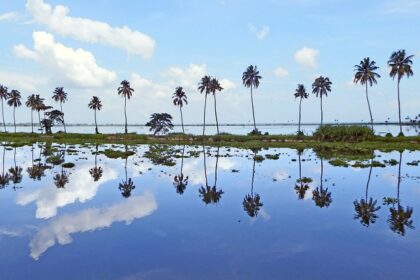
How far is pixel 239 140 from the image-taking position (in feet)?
337

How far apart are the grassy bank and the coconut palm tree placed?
A: 51434 millimetres

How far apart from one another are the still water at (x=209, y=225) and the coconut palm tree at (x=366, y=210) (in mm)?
128

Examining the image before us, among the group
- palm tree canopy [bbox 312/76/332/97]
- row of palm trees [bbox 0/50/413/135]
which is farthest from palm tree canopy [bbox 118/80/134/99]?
palm tree canopy [bbox 312/76/332/97]

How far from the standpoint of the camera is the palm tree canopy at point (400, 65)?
99312mm

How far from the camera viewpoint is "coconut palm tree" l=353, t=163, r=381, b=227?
24.4 metres

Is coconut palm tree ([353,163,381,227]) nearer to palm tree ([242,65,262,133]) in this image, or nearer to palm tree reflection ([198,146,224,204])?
palm tree reflection ([198,146,224,204])

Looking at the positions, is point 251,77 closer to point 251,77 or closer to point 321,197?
point 251,77

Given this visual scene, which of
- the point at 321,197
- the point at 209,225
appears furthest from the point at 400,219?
the point at 209,225

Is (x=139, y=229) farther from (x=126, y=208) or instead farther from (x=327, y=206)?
(x=327, y=206)

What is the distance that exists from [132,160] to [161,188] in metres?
23.6

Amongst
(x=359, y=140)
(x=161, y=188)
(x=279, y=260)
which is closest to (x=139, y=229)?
(x=279, y=260)

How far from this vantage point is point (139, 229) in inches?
885

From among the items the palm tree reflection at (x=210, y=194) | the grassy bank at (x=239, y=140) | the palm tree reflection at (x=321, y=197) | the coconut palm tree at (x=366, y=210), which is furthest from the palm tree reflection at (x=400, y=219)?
the grassy bank at (x=239, y=140)

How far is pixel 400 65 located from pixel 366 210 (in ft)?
281
